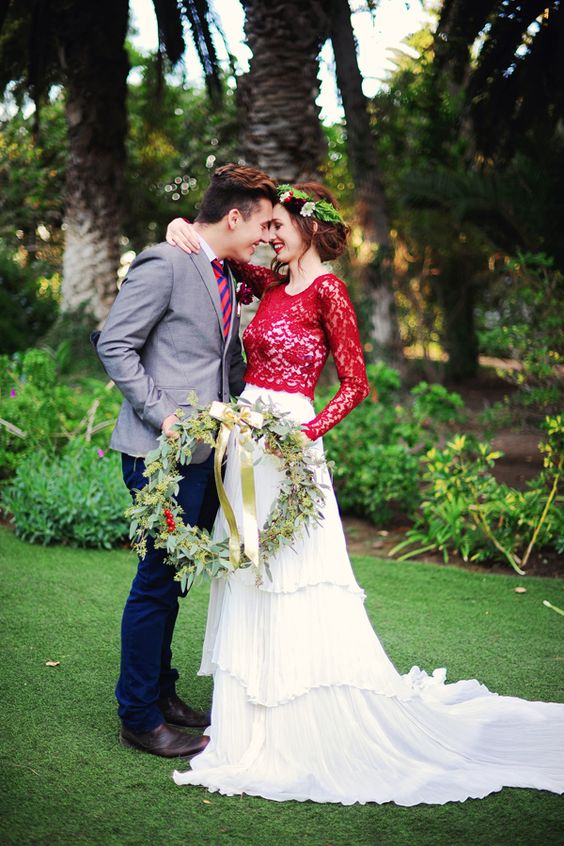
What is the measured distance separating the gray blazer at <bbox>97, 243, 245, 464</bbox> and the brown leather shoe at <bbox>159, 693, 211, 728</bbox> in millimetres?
1128

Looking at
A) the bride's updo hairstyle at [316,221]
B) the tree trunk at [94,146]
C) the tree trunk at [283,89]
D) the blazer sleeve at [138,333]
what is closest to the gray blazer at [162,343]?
the blazer sleeve at [138,333]

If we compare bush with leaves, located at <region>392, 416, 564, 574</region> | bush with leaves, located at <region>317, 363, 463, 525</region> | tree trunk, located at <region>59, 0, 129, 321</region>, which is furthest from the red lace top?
tree trunk, located at <region>59, 0, 129, 321</region>

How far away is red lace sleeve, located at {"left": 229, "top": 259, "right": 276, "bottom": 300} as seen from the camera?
3851 mm

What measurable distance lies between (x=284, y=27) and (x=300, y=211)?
436 cm

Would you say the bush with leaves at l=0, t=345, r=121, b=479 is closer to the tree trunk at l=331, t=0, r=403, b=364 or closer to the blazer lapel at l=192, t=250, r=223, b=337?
the blazer lapel at l=192, t=250, r=223, b=337

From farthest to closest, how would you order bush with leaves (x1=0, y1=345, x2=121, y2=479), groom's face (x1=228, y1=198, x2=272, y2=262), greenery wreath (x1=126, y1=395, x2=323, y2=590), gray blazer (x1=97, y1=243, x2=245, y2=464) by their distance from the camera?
1. bush with leaves (x1=0, y1=345, x2=121, y2=479)
2. groom's face (x1=228, y1=198, x2=272, y2=262)
3. gray blazer (x1=97, y1=243, x2=245, y2=464)
4. greenery wreath (x1=126, y1=395, x2=323, y2=590)

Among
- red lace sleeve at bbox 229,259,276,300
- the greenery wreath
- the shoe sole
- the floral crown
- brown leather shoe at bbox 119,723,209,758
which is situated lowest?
the shoe sole

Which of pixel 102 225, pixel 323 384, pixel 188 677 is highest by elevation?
pixel 102 225

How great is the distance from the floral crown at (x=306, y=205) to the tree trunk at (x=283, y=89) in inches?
161

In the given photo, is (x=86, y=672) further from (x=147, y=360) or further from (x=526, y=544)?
(x=526, y=544)

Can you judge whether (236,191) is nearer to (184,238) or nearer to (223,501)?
(184,238)

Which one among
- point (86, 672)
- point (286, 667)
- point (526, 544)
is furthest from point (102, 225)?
point (286, 667)

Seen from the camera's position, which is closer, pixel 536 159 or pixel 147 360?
pixel 147 360

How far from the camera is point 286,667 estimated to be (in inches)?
128
